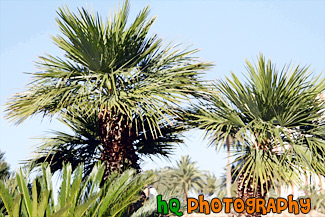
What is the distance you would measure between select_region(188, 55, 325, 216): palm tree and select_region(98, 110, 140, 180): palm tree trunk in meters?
1.77

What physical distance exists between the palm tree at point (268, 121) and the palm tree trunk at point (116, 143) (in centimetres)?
177

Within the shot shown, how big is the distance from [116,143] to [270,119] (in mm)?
3881

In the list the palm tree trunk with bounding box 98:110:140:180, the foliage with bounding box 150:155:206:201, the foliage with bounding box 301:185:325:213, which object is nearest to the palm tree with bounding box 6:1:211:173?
the palm tree trunk with bounding box 98:110:140:180

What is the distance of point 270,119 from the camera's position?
1144cm

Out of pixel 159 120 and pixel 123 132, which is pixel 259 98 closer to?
pixel 159 120

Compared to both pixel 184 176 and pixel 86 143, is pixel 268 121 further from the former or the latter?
pixel 184 176

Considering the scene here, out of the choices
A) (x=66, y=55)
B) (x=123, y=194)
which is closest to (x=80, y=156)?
(x=66, y=55)

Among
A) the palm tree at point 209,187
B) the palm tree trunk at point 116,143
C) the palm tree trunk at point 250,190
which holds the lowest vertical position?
the palm tree at point 209,187

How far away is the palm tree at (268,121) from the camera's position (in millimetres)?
10969

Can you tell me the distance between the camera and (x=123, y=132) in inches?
427

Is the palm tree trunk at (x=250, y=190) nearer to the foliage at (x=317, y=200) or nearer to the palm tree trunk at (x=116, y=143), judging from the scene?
the palm tree trunk at (x=116, y=143)

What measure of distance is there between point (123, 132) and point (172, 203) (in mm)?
2613

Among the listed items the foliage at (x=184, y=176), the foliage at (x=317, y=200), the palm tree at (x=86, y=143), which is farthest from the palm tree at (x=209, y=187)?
the palm tree at (x=86, y=143)

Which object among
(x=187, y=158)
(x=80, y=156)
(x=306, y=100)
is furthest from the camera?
(x=187, y=158)
